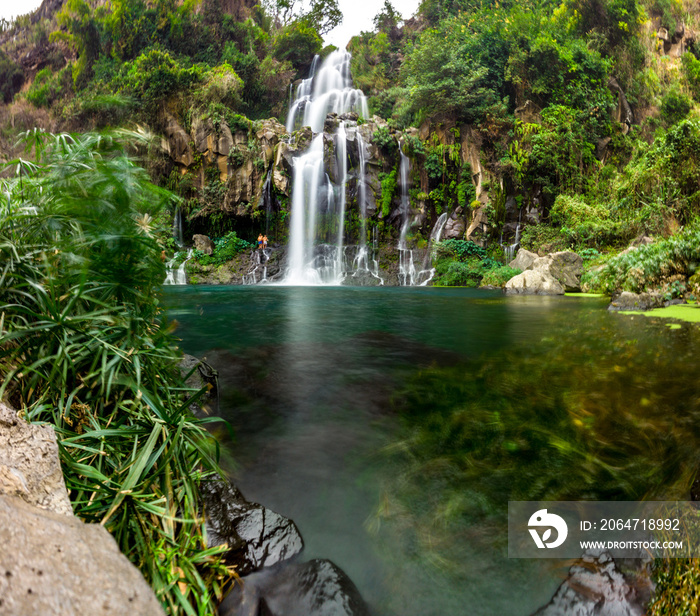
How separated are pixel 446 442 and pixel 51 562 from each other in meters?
2.17

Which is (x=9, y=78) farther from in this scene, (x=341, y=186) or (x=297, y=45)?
(x=341, y=186)

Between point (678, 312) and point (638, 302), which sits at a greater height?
point (638, 302)

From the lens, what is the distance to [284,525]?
1657 millimetres

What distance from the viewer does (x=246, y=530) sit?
157 cm

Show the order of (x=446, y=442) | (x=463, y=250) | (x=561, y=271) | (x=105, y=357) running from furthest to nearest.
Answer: (x=463, y=250) → (x=561, y=271) → (x=446, y=442) → (x=105, y=357)

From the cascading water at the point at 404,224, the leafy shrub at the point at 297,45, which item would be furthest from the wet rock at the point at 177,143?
the cascading water at the point at 404,224

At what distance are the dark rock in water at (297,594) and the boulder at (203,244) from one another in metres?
19.9

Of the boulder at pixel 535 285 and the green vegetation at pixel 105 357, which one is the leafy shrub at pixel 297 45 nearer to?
the boulder at pixel 535 285

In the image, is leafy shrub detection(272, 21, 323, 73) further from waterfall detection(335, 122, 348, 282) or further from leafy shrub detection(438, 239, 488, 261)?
leafy shrub detection(438, 239, 488, 261)

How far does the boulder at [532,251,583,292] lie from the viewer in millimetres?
13672

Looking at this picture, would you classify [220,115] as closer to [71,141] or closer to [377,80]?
[377,80]

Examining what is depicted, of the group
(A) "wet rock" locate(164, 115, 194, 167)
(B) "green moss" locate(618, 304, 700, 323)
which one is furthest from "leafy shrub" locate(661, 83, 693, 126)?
(A) "wet rock" locate(164, 115, 194, 167)

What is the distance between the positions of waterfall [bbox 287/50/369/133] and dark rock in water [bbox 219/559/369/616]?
2378 centimetres

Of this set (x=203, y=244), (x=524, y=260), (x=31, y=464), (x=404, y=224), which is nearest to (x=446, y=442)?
(x=31, y=464)
